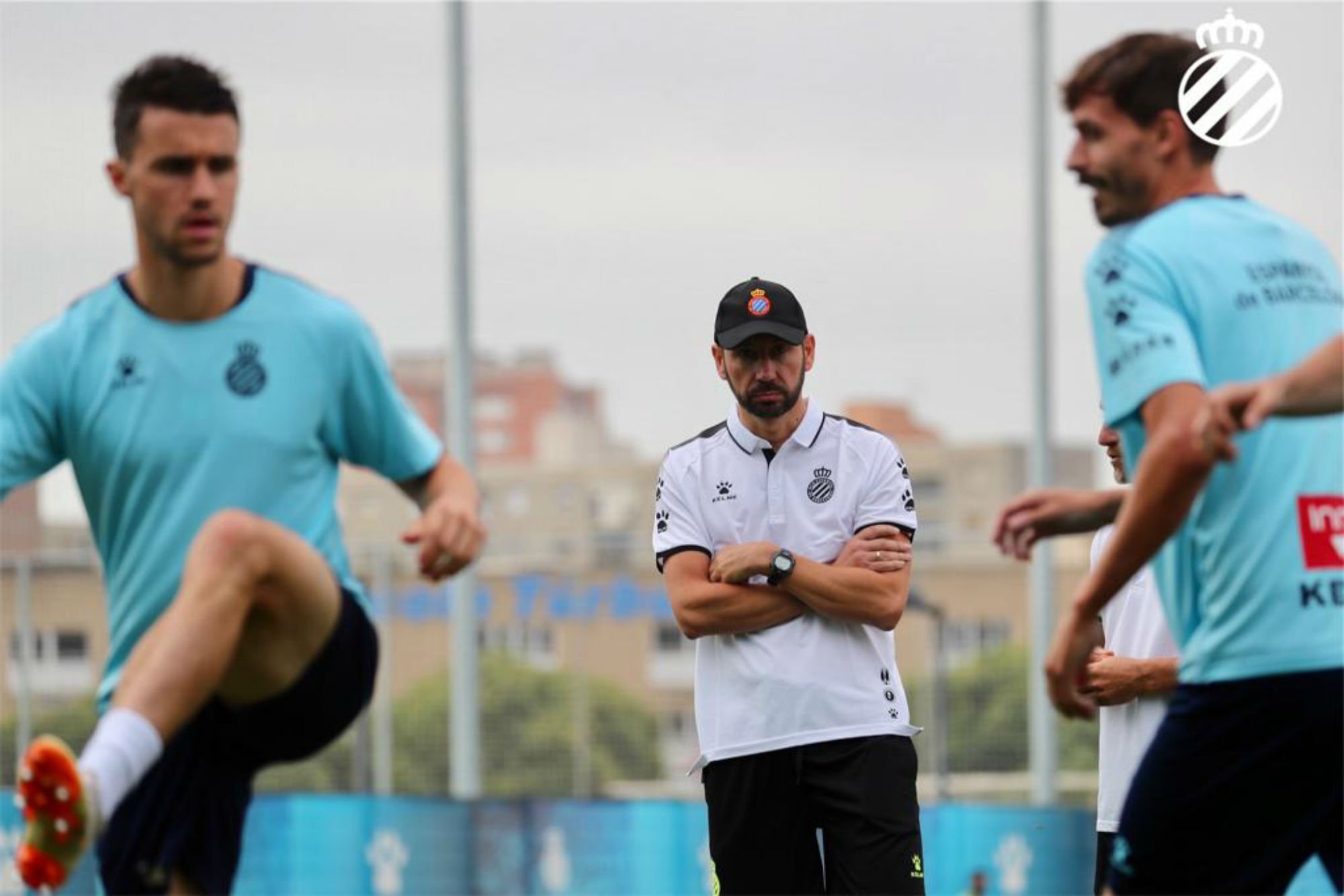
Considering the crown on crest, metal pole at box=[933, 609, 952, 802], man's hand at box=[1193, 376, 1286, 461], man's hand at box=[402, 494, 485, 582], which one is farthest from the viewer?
metal pole at box=[933, 609, 952, 802]

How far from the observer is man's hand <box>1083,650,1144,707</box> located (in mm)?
7074

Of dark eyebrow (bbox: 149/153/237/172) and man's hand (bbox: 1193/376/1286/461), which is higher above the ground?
dark eyebrow (bbox: 149/153/237/172)

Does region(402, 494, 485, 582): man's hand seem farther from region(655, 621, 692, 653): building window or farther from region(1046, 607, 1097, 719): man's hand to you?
region(655, 621, 692, 653): building window

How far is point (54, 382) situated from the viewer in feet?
18.0

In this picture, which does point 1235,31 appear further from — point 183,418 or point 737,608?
point 183,418

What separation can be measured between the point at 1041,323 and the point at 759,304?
12.3 meters

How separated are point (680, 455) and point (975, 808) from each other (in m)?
7.76

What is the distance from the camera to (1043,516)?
4938mm

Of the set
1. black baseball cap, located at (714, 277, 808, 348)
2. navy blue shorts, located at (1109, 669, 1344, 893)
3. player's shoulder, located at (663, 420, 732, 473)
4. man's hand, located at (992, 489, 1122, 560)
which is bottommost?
navy blue shorts, located at (1109, 669, 1344, 893)

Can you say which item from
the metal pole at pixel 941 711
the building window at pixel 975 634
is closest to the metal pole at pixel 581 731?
the metal pole at pixel 941 711

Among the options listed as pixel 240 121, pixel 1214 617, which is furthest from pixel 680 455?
pixel 1214 617

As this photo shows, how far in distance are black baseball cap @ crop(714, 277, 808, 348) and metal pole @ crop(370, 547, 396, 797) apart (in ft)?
46.7

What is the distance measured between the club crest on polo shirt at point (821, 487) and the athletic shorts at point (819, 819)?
0.78 meters

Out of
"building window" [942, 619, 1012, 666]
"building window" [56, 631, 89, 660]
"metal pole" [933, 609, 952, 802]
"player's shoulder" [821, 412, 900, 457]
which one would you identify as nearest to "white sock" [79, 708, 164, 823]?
"player's shoulder" [821, 412, 900, 457]
